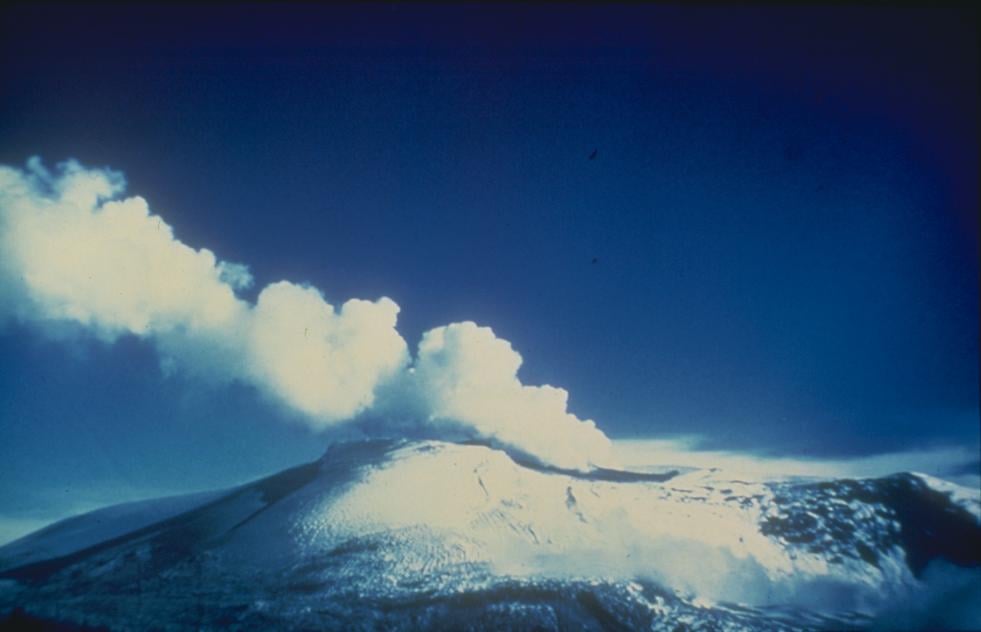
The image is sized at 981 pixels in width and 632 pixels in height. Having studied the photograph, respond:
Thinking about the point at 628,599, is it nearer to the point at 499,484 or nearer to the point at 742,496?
the point at 499,484

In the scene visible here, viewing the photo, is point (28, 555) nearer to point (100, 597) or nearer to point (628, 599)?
point (100, 597)

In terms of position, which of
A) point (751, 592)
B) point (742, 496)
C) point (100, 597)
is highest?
point (742, 496)

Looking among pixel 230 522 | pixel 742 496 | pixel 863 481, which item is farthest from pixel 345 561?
pixel 863 481

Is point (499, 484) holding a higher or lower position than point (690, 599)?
higher

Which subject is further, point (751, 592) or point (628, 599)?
point (751, 592)

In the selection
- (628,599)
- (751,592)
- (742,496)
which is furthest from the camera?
(742,496)

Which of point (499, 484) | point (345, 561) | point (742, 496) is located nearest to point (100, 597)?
point (345, 561)

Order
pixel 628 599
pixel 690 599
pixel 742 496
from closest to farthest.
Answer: pixel 628 599 → pixel 690 599 → pixel 742 496
